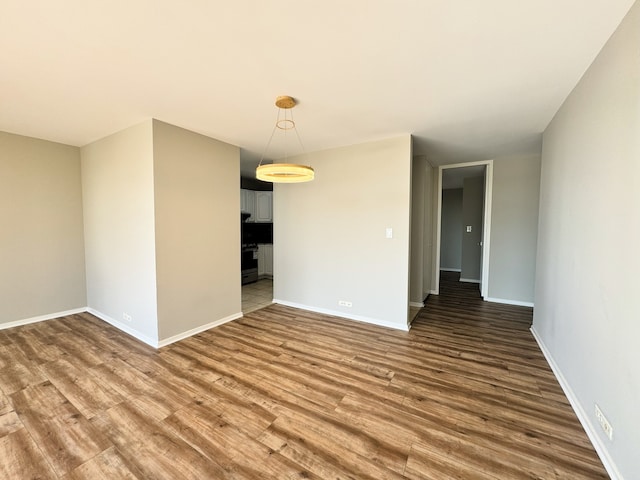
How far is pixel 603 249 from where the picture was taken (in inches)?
63.2

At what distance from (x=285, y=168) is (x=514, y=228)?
432 centimetres

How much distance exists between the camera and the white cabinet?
6715 mm

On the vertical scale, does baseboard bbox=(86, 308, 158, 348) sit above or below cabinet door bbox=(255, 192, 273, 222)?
below

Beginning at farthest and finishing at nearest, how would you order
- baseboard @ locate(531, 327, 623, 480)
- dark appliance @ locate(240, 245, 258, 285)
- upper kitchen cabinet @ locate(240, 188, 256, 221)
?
upper kitchen cabinet @ locate(240, 188, 256, 221), dark appliance @ locate(240, 245, 258, 285), baseboard @ locate(531, 327, 623, 480)

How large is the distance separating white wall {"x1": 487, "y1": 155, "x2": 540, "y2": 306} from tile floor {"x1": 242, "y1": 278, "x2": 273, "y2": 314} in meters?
4.08

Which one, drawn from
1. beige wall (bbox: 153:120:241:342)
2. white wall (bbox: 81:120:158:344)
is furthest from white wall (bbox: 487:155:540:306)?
white wall (bbox: 81:120:158:344)

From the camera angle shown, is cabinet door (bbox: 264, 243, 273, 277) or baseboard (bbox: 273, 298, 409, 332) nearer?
baseboard (bbox: 273, 298, 409, 332)

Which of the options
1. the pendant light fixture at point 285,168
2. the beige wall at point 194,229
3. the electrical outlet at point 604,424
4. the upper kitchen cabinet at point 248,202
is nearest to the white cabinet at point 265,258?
the upper kitchen cabinet at point 248,202

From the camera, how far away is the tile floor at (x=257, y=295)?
445cm

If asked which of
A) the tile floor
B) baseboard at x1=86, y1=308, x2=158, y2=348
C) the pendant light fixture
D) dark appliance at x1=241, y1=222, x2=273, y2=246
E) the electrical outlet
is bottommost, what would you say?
the tile floor

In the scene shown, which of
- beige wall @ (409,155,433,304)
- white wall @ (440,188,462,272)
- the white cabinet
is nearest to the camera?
beige wall @ (409,155,433,304)

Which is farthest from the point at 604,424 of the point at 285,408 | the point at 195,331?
the point at 195,331

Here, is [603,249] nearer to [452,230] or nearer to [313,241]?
[313,241]

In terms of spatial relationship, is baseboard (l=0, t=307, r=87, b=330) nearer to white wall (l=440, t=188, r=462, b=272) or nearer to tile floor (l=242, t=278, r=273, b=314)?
tile floor (l=242, t=278, r=273, b=314)
